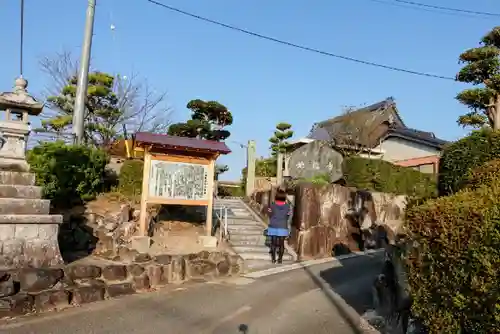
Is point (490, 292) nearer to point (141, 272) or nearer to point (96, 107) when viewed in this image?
point (141, 272)

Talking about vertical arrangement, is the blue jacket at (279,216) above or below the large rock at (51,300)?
above

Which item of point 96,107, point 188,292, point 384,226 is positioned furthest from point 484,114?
point 96,107

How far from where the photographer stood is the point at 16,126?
838 centimetres

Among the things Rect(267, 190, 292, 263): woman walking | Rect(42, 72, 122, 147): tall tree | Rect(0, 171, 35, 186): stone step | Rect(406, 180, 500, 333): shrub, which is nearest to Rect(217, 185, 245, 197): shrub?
Rect(42, 72, 122, 147): tall tree

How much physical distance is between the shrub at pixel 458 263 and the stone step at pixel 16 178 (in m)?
6.68

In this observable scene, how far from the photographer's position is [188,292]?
26.1ft

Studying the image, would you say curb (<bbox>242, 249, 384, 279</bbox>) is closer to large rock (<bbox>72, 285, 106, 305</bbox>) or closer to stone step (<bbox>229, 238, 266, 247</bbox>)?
stone step (<bbox>229, 238, 266, 247</bbox>)

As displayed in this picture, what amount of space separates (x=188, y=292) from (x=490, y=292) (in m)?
5.69

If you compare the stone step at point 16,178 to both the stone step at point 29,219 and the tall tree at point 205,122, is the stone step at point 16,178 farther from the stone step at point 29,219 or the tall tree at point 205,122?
the tall tree at point 205,122

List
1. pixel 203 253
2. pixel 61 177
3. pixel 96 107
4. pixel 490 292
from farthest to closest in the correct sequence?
pixel 96 107
pixel 61 177
pixel 203 253
pixel 490 292

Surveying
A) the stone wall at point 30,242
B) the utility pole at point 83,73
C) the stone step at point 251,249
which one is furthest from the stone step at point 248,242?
the utility pole at point 83,73

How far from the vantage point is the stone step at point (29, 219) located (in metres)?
6.98

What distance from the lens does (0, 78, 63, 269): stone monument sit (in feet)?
23.1

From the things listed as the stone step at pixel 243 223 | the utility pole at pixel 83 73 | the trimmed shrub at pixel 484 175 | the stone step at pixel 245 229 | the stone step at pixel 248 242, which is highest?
the utility pole at pixel 83 73
